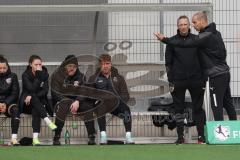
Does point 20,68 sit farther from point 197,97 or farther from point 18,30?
point 197,97

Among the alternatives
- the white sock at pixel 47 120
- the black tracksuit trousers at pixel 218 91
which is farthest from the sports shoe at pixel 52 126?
the black tracksuit trousers at pixel 218 91

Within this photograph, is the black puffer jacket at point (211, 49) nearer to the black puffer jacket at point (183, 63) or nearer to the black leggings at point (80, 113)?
the black puffer jacket at point (183, 63)

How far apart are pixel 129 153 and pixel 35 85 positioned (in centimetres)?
302

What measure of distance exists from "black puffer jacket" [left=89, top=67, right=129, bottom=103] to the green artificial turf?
6.25 feet

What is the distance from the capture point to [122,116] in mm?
11422

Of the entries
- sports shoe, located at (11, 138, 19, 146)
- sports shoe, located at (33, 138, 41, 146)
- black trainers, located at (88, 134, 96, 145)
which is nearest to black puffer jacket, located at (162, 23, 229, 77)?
black trainers, located at (88, 134, 96, 145)

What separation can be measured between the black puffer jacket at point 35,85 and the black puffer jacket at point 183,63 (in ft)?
6.77

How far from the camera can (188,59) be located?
1095 cm

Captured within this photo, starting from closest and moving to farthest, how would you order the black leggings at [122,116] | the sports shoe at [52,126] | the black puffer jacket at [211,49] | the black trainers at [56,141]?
the black puffer jacket at [211,49]
the sports shoe at [52,126]
the black trainers at [56,141]
the black leggings at [122,116]

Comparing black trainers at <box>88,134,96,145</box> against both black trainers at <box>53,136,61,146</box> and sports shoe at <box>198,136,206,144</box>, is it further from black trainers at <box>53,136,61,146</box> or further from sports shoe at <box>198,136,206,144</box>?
sports shoe at <box>198,136,206,144</box>

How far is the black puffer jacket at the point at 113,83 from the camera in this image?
38.0 feet

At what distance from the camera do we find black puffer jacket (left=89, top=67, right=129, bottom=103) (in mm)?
Result: 11586

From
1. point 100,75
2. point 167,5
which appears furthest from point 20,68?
point 167,5

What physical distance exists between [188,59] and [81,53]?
2.30 m
